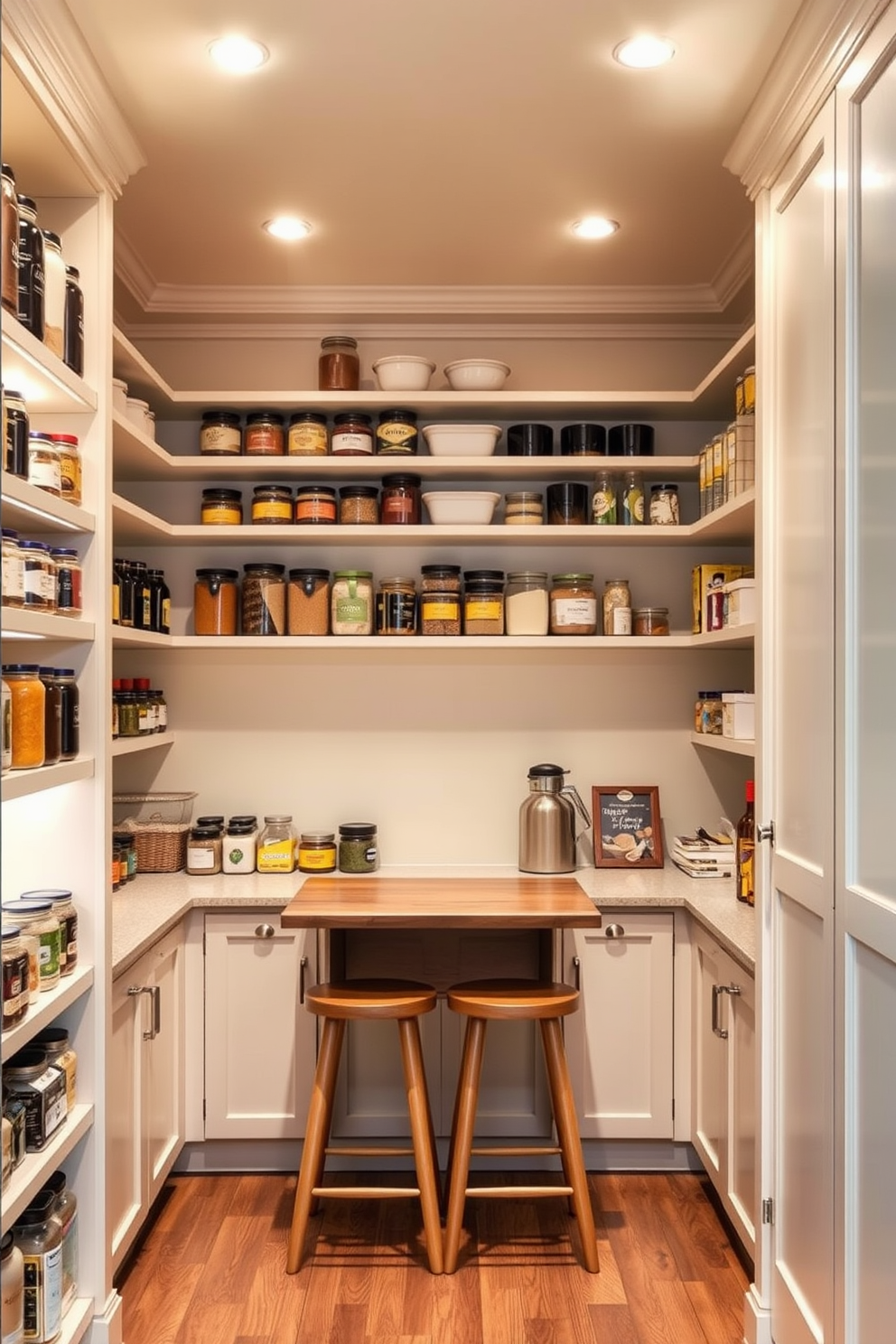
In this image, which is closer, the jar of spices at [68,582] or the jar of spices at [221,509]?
the jar of spices at [68,582]

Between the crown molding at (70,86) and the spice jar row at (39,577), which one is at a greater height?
the crown molding at (70,86)

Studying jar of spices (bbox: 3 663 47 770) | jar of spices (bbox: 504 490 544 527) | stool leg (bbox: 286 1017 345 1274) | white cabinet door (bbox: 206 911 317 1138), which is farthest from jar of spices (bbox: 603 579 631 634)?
jar of spices (bbox: 3 663 47 770)

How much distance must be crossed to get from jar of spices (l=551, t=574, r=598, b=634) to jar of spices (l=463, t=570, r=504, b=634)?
0.17 meters

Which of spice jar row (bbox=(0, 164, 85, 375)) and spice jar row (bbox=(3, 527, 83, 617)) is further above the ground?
spice jar row (bbox=(0, 164, 85, 375))

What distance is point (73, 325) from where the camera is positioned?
2064 mm

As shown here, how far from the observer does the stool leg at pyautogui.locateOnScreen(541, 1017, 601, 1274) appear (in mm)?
2512

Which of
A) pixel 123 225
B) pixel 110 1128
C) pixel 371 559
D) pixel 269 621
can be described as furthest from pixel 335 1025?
pixel 123 225

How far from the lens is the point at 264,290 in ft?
10.9

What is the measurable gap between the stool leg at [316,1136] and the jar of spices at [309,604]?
1167 millimetres

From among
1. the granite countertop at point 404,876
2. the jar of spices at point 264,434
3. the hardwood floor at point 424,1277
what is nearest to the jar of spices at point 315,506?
the jar of spices at point 264,434

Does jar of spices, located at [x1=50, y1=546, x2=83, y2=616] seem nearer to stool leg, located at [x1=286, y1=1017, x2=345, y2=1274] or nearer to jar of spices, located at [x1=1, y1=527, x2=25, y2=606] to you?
jar of spices, located at [x1=1, y1=527, x2=25, y2=606]

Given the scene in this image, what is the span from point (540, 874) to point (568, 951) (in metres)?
0.30

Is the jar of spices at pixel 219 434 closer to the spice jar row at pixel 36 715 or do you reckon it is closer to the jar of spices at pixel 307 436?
the jar of spices at pixel 307 436

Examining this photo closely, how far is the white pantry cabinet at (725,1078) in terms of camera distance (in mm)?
2391
